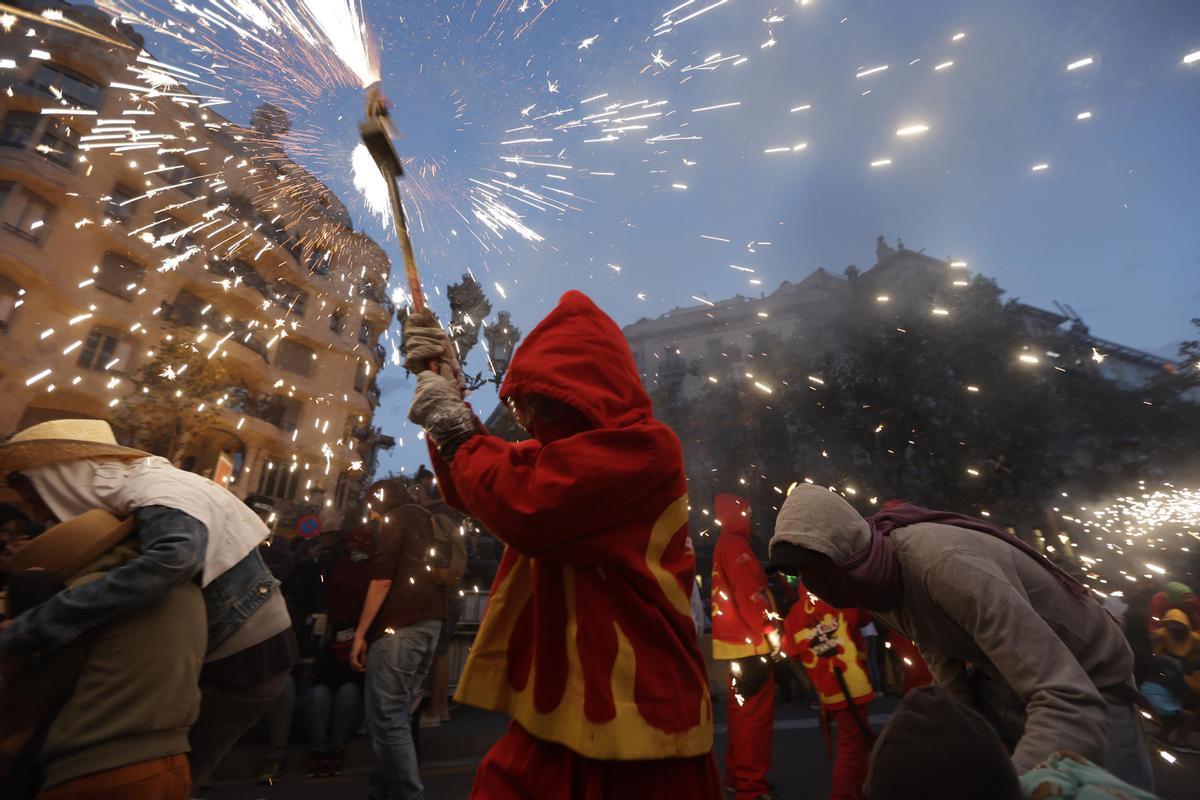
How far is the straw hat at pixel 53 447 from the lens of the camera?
240 centimetres

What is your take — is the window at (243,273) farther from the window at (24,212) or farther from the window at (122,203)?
the window at (24,212)

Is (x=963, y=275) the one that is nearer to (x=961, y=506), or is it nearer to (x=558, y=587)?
(x=961, y=506)

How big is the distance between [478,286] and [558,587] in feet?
17.1

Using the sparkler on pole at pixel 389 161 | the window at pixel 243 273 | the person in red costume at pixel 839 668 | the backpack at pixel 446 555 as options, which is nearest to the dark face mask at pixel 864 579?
the person in red costume at pixel 839 668

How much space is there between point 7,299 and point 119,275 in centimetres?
352

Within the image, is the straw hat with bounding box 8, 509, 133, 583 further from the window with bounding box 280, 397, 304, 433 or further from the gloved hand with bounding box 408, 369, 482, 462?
the window with bounding box 280, 397, 304, 433

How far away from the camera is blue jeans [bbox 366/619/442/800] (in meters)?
3.47

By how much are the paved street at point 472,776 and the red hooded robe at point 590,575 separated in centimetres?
370

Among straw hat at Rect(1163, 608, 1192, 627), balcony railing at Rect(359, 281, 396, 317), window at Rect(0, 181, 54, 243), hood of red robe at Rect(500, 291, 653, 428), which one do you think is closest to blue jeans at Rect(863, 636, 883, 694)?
straw hat at Rect(1163, 608, 1192, 627)

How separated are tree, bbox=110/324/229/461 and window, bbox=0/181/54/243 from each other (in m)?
6.18

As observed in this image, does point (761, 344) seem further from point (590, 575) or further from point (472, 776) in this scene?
point (590, 575)

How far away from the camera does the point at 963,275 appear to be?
82.2 feet

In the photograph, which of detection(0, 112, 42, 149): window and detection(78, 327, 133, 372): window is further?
detection(78, 327, 133, 372): window

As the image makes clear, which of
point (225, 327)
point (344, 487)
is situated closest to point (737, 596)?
point (225, 327)
